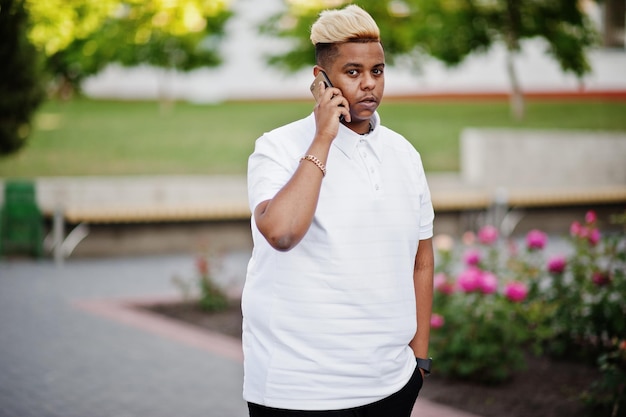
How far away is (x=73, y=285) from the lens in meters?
10.4

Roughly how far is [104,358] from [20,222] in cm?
537

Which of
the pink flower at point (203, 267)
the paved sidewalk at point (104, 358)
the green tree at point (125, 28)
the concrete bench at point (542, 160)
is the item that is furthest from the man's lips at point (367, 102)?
the green tree at point (125, 28)

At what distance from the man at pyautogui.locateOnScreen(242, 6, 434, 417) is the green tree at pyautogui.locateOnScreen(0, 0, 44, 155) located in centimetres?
1192

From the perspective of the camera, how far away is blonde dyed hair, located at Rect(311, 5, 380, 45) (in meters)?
2.42

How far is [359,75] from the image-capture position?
2465mm

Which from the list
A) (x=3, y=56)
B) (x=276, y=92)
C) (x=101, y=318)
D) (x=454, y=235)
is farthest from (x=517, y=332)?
(x=276, y=92)

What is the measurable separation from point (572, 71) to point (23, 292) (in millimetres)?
14445

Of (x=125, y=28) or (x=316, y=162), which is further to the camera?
(x=125, y=28)

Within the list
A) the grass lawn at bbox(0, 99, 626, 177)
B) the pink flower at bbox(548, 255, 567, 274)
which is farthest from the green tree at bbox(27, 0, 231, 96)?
the pink flower at bbox(548, 255, 567, 274)

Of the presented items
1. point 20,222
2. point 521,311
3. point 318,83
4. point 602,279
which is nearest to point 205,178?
point 20,222

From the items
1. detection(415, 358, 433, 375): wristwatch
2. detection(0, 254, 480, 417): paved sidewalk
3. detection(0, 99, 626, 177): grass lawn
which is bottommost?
detection(0, 99, 626, 177): grass lawn

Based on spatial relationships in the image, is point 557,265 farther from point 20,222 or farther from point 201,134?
point 201,134

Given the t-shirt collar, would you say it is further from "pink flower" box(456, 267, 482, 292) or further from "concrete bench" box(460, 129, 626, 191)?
"concrete bench" box(460, 129, 626, 191)

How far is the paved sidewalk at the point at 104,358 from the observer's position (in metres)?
5.86
